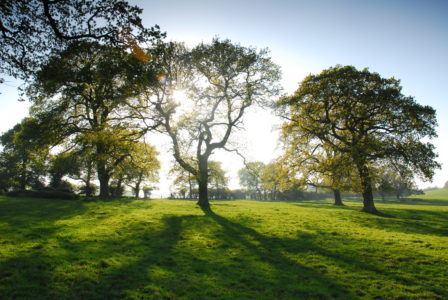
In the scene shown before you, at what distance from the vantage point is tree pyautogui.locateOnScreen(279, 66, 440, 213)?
2423 cm

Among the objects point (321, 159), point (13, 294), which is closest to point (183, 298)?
point (13, 294)

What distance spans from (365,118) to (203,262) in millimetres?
26341

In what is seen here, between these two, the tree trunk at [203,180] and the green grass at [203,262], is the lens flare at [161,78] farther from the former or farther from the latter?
the green grass at [203,262]

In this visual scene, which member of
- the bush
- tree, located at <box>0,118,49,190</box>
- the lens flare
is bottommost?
the bush

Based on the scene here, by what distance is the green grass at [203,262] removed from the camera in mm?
7320

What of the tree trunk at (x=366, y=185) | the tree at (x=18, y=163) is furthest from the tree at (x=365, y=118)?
the tree at (x=18, y=163)

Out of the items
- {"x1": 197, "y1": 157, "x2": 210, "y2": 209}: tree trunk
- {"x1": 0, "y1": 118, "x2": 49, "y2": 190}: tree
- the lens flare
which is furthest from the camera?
{"x1": 0, "y1": 118, "x2": 49, "y2": 190}: tree

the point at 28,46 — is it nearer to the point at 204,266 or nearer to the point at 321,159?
the point at 204,266

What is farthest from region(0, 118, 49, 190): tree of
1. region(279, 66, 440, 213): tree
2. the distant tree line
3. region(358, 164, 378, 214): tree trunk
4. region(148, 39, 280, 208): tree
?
region(358, 164, 378, 214): tree trunk

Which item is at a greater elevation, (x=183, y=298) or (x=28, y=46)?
(x=28, y=46)

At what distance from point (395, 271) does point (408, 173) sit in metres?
20.6

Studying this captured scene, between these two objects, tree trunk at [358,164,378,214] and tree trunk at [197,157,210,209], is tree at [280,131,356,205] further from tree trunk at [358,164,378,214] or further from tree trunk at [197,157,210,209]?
tree trunk at [197,157,210,209]

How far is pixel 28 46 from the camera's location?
1342 cm

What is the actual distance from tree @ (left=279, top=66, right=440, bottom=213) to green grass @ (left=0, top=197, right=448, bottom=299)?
40.0ft
